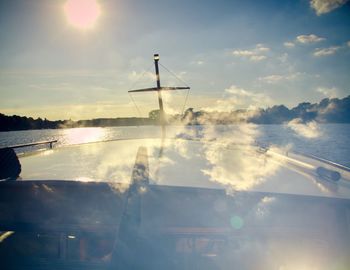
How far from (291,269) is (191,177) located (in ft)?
10.00

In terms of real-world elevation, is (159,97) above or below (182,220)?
above

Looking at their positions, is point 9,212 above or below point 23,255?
above

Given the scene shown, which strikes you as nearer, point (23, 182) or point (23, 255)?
point (23, 182)

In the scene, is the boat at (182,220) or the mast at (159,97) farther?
the mast at (159,97)

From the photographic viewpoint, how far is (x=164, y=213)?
5316 mm

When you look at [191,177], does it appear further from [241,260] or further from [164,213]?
[241,260]

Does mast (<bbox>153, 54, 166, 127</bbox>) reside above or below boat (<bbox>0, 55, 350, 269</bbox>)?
above

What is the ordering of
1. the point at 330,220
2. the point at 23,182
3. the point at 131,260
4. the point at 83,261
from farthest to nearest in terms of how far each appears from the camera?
the point at 83,261
the point at 23,182
the point at 131,260
the point at 330,220

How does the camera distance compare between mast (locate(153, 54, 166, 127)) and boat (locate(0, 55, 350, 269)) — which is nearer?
boat (locate(0, 55, 350, 269))

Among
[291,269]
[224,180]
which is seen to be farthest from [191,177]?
[291,269]

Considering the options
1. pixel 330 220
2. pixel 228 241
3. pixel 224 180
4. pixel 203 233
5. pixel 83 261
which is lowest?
pixel 83 261

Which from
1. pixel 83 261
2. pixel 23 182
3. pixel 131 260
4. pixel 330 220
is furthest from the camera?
pixel 83 261

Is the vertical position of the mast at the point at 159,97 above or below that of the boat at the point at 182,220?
above

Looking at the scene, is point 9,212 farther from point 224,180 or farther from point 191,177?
point 224,180
